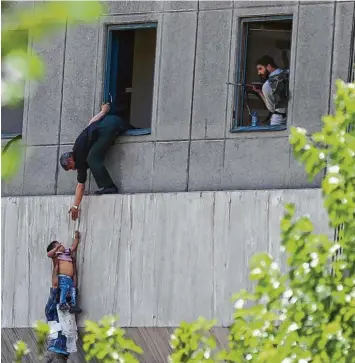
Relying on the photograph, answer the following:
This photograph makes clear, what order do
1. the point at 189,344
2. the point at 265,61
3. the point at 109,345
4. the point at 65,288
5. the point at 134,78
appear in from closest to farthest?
the point at 189,344
the point at 109,345
the point at 265,61
the point at 65,288
the point at 134,78

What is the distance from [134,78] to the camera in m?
20.4

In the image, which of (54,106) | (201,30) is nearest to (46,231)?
(54,106)

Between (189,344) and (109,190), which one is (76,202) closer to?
(109,190)

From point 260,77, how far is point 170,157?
1.49m

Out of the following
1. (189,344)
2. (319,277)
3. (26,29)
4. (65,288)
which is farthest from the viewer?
(65,288)

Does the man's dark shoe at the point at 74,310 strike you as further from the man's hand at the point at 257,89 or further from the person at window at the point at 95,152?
the man's hand at the point at 257,89

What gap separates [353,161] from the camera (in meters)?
11.2

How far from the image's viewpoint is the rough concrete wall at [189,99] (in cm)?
1908

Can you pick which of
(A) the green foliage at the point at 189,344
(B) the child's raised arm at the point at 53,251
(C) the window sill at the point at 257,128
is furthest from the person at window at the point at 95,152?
(A) the green foliage at the point at 189,344

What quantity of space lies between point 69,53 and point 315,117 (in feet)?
12.2

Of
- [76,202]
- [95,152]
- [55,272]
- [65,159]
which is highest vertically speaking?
[95,152]

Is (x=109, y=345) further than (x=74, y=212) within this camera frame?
No

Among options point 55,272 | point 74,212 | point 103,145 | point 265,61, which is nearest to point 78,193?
point 74,212

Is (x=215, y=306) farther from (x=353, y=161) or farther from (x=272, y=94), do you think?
(x=353, y=161)
